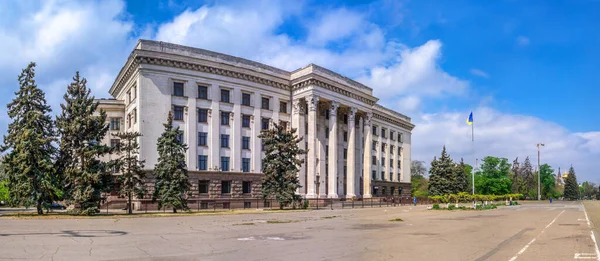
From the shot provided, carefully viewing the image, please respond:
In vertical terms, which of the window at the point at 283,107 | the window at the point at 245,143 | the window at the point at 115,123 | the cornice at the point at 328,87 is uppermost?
the cornice at the point at 328,87

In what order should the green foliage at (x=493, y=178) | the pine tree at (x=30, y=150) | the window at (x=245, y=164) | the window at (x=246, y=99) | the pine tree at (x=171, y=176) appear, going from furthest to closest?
the green foliage at (x=493, y=178)
the window at (x=246, y=99)
the window at (x=245, y=164)
the pine tree at (x=171, y=176)
the pine tree at (x=30, y=150)

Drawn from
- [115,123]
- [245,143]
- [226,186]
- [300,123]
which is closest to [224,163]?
[226,186]

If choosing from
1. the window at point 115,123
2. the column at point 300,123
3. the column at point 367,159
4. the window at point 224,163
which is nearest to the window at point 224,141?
the window at point 224,163

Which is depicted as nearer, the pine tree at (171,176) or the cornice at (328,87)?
the pine tree at (171,176)

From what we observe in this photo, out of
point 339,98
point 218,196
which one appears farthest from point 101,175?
point 339,98

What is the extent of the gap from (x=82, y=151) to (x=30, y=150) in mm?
3470

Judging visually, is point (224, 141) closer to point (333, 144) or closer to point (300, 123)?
point (300, 123)

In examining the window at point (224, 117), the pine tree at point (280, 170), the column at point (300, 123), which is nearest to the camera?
the pine tree at point (280, 170)

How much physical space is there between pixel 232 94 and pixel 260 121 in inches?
206

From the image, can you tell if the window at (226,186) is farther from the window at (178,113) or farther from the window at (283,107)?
the window at (283,107)

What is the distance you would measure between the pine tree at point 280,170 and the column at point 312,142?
13603 mm

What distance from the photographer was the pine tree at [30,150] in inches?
1239

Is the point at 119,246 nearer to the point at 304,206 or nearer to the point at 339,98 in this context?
the point at 304,206

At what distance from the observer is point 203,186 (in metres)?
48.6
